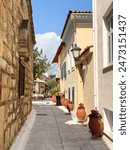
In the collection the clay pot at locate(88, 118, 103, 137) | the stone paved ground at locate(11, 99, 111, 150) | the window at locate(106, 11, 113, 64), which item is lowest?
the stone paved ground at locate(11, 99, 111, 150)

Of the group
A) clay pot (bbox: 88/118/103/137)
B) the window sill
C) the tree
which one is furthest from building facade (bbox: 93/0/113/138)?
the tree

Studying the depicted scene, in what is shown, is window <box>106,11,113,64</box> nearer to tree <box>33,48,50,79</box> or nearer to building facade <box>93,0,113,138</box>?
building facade <box>93,0,113,138</box>

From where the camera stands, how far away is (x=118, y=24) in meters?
3.73

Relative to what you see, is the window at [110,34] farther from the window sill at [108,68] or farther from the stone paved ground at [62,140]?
the stone paved ground at [62,140]

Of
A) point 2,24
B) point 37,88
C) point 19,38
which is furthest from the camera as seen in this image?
point 37,88

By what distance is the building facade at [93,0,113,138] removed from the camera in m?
7.19

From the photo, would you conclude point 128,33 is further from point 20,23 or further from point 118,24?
point 20,23

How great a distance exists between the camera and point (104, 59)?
7762 millimetres

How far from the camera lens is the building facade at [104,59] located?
283 inches

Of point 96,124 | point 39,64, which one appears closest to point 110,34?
point 96,124

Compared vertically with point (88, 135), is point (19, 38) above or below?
above

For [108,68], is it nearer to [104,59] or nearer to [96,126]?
[104,59]

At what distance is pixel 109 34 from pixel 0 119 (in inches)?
147

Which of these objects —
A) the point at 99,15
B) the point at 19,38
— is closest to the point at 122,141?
the point at 19,38
